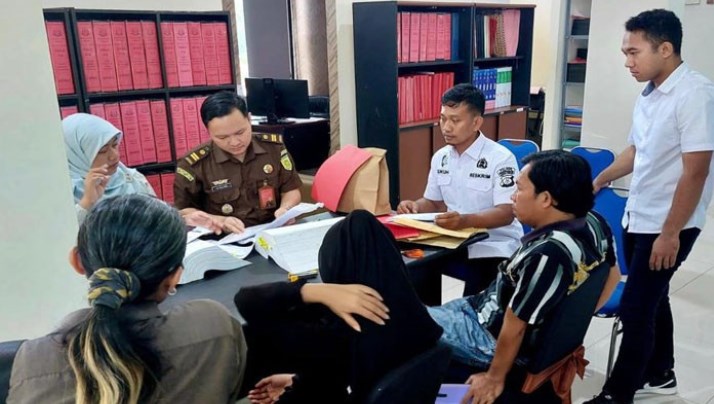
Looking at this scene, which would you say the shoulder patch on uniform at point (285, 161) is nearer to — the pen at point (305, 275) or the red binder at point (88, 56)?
the pen at point (305, 275)

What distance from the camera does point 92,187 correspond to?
6.22 ft

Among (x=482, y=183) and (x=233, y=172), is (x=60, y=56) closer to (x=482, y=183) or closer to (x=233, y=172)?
(x=233, y=172)

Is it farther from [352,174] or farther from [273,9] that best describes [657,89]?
[273,9]

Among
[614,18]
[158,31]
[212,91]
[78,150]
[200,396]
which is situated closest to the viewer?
[200,396]

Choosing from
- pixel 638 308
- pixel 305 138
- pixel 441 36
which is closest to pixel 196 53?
pixel 305 138

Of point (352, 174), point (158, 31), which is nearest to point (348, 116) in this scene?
point (158, 31)

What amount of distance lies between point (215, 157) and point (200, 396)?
1436 mm

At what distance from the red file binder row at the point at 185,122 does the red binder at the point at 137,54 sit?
212mm

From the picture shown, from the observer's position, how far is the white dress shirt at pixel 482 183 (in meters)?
2.06

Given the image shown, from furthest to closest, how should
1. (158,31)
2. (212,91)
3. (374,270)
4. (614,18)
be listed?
(614,18), (212,91), (158,31), (374,270)

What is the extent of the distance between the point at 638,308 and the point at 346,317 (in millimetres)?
1339

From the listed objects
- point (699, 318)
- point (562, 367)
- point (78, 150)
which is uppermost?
point (78, 150)

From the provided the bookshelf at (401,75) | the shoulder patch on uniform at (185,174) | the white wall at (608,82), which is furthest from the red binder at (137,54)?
the white wall at (608,82)

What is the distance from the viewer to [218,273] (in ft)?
5.36
